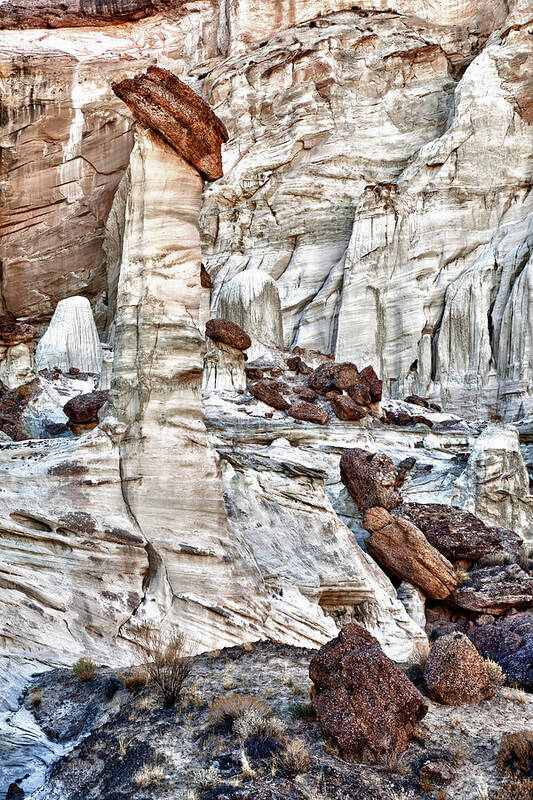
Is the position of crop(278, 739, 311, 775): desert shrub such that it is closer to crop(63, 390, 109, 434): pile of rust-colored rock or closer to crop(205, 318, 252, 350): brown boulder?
crop(63, 390, 109, 434): pile of rust-colored rock

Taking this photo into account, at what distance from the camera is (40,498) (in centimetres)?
884

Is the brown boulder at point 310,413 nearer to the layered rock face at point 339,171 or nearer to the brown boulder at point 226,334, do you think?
the brown boulder at point 226,334

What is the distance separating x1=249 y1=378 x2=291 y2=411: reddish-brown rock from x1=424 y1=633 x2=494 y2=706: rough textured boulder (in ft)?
46.6

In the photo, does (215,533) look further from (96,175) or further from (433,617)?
(96,175)

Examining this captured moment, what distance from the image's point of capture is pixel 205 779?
17.9 ft

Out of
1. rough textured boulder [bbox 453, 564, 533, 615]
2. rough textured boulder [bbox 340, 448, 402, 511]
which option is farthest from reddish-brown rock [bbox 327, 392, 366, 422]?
rough textured boulder [bbox 453, 564, 533, 615]

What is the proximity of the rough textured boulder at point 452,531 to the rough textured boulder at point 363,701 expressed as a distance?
713cm

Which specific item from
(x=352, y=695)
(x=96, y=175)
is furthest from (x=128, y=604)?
(x=96, y=175)

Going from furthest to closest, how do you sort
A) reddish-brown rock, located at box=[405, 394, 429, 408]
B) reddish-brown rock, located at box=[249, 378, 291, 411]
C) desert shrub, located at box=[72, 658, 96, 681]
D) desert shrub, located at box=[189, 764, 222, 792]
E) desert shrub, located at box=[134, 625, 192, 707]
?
reddish-brown rock, located at box=[405, 394, 429, 408]
reddish-brown rock, located at box=[249, 378, 291, 411]
desert shrub, located at box=[72, 658, 96, 681]
desert shrub, located at box=[134, 625, 192, 707]
desert shrub, located at box=[189, 764, 222, 792]

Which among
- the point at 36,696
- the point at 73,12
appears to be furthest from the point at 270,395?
the point at 73,12

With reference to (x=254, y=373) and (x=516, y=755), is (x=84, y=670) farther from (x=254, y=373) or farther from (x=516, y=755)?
(x=254, y=373)

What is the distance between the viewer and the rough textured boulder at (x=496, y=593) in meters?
11.8

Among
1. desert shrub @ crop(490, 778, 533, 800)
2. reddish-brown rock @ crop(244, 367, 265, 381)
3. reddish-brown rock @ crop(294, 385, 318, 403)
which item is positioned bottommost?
reddish-brown rock @ crop(294, 385, 318, 403)

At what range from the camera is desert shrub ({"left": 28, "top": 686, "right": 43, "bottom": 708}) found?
7062 mm
